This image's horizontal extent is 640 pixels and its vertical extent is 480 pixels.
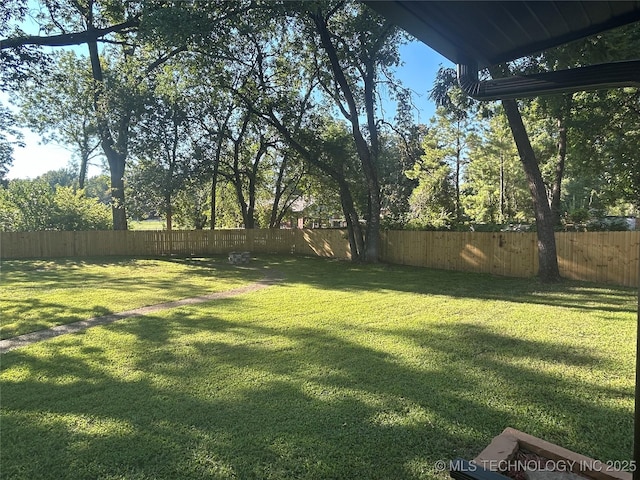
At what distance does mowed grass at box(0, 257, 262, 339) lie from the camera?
20.6 feet

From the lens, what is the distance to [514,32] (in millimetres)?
1726

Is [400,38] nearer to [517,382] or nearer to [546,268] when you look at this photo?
[546,268]

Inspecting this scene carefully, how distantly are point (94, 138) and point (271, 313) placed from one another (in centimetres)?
2399

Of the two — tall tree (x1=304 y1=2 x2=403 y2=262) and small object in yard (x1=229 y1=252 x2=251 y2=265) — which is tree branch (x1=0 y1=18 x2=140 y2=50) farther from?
small object in yard (x1=229 y1=252 x2=251 y2=265)

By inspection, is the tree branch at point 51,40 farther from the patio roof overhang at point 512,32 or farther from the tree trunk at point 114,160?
the patio roof overhang at point 512,32

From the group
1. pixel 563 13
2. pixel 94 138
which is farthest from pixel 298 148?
pixel 94 138

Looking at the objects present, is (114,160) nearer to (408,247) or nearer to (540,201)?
(408,247)

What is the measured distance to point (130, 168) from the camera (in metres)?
17.5

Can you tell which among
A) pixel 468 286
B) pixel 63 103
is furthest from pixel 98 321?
pixel 63 103

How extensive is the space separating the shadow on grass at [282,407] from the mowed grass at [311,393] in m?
0.01

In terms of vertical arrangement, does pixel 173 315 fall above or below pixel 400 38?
below

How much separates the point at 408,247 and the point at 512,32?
39.8 ft

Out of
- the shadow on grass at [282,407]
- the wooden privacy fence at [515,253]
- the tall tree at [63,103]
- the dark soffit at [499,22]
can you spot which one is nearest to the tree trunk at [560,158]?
the wooden privacy fence at [515,253]

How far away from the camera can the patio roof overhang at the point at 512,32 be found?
4.79 feet
